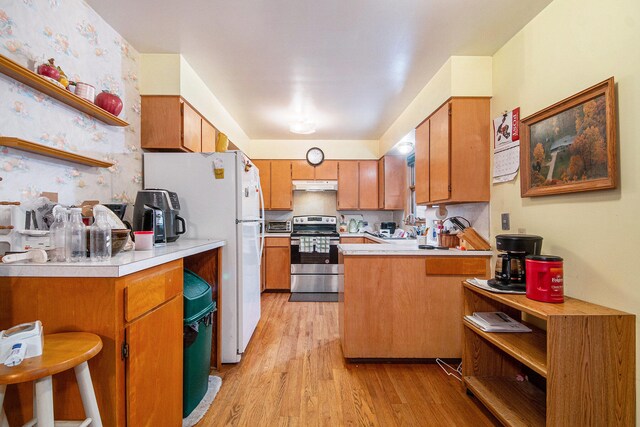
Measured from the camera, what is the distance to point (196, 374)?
5.21 feet

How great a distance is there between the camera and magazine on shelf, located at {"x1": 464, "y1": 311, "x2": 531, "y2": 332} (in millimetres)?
1575

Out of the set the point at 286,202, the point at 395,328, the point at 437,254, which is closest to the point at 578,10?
the point at 437,254

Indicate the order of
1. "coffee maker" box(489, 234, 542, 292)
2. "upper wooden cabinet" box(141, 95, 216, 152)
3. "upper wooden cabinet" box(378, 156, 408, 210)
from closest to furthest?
1. "coffee maker" box(489, 234, 542, 292)
2. "upper wooden cabinet" box(141, 95, 216, 152)
3. "upper wooden cabinet" box(378, 156, 408, 210)

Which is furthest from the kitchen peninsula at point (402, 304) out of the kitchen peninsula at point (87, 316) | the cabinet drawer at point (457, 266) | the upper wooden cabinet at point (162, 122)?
the upper wooden cabinet at point (162, 122)

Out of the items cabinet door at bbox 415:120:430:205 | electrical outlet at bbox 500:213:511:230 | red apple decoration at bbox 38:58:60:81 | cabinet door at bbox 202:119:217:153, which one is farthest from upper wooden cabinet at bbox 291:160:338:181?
red apple decoration at bbox 38:58:60:81

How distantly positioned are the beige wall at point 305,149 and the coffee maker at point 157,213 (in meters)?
2.63

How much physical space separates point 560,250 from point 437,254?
0.72 m

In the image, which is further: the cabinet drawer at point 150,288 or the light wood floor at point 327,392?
the light wood floor at point 327,392

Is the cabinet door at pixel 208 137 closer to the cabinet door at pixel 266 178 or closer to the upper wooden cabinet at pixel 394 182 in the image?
the cabinet door at pixel 266 178

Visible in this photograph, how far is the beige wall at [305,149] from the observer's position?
443 centimetres

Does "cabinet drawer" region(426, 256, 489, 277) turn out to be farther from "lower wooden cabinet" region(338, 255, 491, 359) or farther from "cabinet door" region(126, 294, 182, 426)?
"cabinet door" region(126, 294, 182, 426)

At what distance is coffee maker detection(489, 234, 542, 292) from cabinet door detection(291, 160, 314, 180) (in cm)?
313

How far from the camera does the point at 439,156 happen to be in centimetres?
232

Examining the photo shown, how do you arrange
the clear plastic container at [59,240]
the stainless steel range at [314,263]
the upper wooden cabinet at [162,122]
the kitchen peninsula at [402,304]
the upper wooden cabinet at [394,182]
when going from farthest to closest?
A: the upper wooden cabinet at [394,182] < the stainless steel range at [314,263] < the upper wooden cabinet at [162,122] < the kitchen peninsula at [402,304] < the clear plastic container at [59,240]
